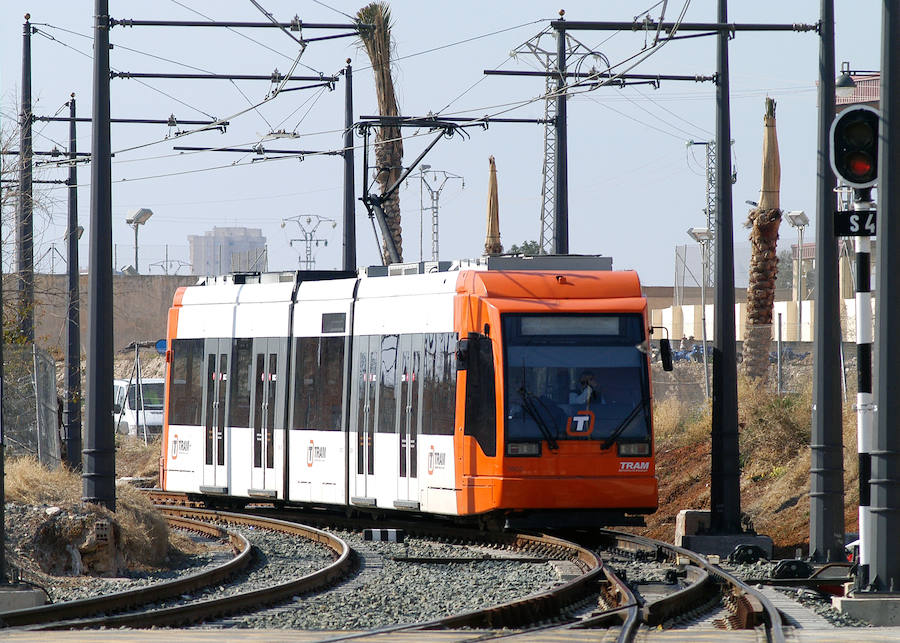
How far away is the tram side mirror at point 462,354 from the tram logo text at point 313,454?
393cm

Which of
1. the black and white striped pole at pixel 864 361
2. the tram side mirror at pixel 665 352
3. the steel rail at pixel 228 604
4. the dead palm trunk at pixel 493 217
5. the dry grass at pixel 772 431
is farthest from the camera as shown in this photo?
the dead palm trunk at pixel 493 217

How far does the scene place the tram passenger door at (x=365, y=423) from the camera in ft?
66.3

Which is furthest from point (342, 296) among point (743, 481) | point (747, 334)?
point (747, 334)

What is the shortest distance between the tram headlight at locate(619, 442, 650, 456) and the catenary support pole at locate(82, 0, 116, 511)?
5.71m

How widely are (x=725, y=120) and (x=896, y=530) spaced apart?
786 cm

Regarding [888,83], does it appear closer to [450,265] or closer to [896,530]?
[896,530]

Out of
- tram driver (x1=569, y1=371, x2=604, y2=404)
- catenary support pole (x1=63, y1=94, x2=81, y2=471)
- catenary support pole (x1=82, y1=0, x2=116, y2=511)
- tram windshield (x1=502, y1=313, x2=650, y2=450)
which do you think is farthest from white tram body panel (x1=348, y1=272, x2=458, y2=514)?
catenary support pole (x1=63, y1=94, x2=81, y2=471)

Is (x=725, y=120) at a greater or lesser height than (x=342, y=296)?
greater

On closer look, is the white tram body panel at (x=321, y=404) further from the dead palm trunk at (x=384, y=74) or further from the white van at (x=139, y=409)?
the white van at (x=139, y=409)

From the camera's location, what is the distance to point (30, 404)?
2692 cm

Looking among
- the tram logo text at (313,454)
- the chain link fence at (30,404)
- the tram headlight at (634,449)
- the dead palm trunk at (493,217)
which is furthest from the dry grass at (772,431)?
the dead palm trunk at (493,217)

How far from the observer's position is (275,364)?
2242cm

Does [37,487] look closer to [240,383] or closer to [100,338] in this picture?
[100,338]

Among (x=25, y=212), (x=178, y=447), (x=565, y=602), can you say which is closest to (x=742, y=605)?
(x=565, y=602)
